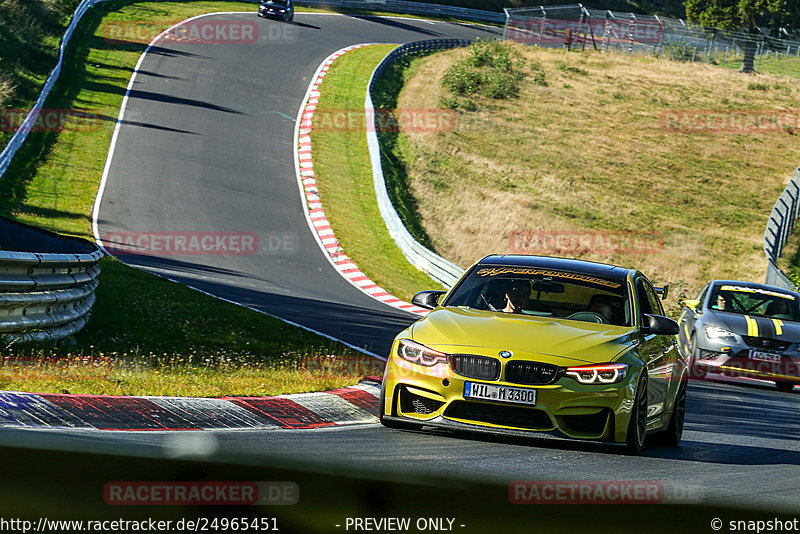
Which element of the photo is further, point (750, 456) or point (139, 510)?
point (750, 456)

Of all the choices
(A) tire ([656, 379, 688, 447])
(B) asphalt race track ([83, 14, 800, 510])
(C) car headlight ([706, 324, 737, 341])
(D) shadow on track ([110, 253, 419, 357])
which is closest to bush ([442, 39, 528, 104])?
(B) asphalt race track ([83, 14, 800, 510])

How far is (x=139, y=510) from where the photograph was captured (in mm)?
2145

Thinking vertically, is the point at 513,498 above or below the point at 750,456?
above

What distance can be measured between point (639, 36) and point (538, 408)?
186 ft

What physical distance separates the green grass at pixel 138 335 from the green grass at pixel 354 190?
6.71 metres

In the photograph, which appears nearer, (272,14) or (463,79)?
(463,79)

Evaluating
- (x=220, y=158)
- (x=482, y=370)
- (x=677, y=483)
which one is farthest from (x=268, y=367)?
(x=220, y=158)

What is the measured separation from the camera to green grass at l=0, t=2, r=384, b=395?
908cm

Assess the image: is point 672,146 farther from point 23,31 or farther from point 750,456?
point 750,456

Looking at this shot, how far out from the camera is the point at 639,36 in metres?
60.3

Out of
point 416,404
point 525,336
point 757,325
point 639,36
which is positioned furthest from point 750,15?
point 416,404

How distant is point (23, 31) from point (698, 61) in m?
39.2

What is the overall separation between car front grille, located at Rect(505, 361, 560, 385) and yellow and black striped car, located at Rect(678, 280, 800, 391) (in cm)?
933

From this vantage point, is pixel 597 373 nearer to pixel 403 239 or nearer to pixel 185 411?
pixel 185 411
